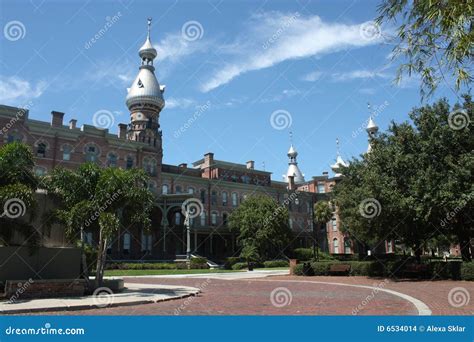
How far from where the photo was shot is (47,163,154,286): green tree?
1540 centimetres

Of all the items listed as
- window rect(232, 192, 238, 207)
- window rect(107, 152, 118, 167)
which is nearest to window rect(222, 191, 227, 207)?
window rect(232, 192, 238, 207)

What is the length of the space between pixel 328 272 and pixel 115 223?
62.7 ft

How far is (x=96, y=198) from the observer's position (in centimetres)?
1584

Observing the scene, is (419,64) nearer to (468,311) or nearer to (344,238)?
(468,311)

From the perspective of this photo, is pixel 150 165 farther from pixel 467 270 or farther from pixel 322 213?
pixel 467 270

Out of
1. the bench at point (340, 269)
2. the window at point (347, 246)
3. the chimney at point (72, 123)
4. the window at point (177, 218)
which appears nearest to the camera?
the bench at point (340, 269)

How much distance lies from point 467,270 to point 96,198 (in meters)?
19.5

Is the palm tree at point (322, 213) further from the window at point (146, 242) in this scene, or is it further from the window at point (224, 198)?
the window at point (146, 242)

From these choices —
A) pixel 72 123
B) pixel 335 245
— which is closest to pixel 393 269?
pixel 72 123

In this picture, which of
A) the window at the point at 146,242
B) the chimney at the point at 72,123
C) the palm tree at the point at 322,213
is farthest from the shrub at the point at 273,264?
the chimney at the point at 72,123

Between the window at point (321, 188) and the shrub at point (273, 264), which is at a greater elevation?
the window at point (321, 188)

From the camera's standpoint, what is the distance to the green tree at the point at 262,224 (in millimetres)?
47403

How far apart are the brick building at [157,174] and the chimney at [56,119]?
0.10m

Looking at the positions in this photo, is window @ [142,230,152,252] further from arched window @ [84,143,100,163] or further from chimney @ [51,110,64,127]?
chimney @ [51,110,64,127]
